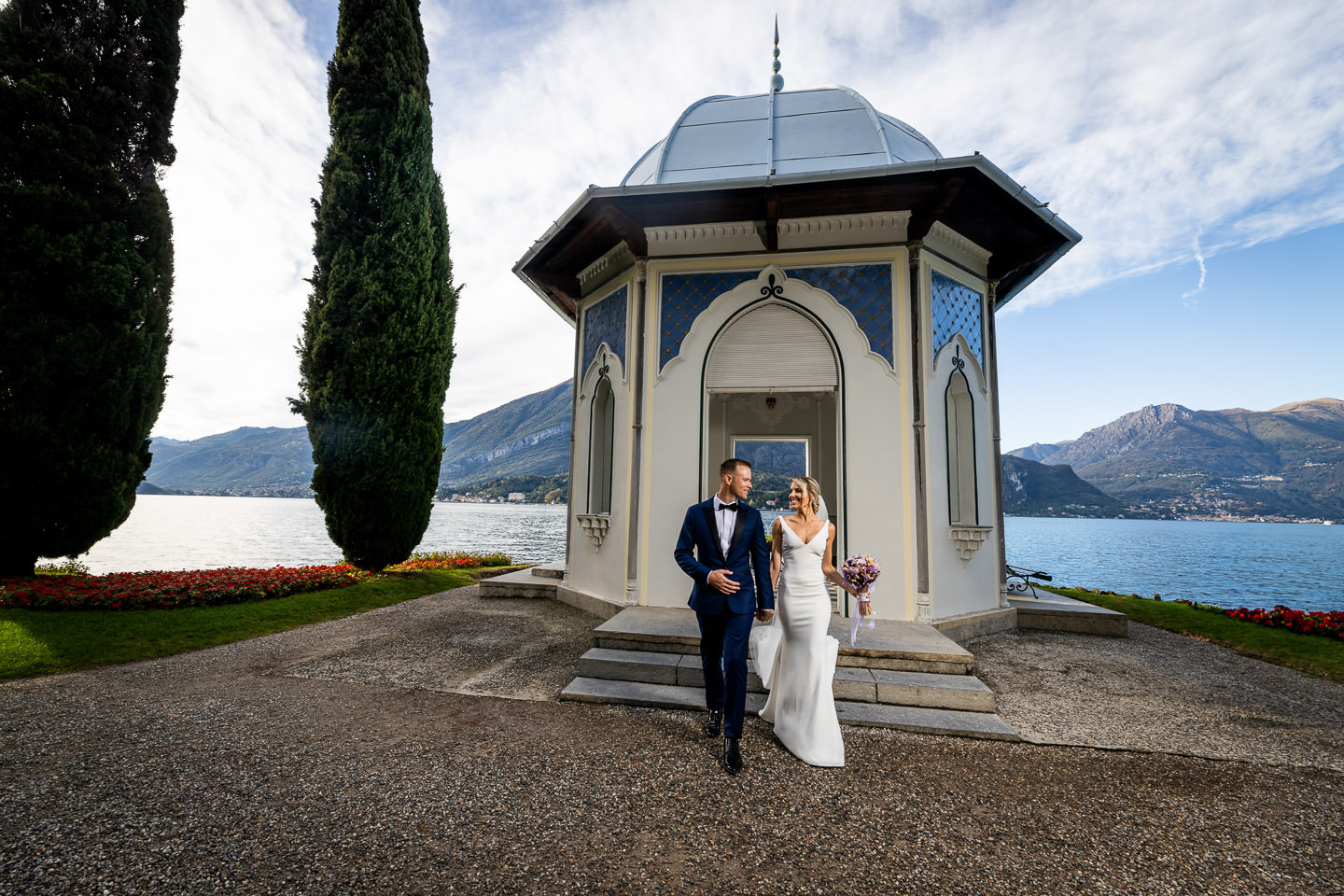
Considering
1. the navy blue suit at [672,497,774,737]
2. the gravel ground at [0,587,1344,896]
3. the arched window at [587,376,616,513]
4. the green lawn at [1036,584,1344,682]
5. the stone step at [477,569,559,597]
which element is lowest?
the green lawn at [1036,584,1344,682]

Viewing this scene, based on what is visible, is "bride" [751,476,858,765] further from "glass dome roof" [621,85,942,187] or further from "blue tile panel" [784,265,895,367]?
"glass dome roof" [621,85,942,187]

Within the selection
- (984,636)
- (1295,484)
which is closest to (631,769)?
(984,636)

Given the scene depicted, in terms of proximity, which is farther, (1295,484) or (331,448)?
(1295,484)

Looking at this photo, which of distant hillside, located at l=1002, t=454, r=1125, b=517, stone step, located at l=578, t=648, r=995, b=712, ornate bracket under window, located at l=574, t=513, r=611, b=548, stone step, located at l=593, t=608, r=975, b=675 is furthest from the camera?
distant hillside, located at l=1002, t=454, r=1125, b=517

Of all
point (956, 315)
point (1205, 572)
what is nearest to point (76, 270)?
point (956, 315)

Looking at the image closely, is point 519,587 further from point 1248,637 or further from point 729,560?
point 1248,637

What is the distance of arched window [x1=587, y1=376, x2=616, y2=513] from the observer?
26.3 feet

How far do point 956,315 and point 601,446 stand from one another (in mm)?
5136

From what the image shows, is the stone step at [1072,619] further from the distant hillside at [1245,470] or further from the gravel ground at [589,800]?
the distant hillside at [1245,470]

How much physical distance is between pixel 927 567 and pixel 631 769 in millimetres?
4388

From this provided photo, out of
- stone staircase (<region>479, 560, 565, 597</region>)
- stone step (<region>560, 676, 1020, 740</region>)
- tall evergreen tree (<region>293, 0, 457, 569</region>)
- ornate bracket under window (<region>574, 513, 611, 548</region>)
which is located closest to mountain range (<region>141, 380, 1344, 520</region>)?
tall evergreen tree (<region>293, 0, 457, 569</region>)

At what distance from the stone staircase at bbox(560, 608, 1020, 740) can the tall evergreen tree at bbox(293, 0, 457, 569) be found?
25.2ft

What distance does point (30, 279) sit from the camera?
8.44 m

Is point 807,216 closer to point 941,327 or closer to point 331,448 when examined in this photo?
point 941,327
